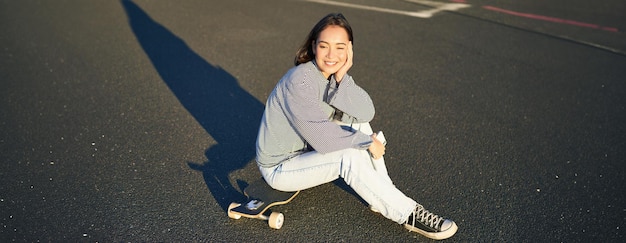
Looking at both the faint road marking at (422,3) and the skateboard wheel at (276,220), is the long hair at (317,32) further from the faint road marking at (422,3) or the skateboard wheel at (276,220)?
the faint road marking at (422,3)

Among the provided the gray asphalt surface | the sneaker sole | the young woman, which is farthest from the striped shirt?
the sneaker sole

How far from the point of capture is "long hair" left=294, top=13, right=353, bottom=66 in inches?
131

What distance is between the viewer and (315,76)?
11.2 feet

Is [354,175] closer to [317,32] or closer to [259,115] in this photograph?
[317,32]

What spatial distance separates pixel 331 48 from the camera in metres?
3.36

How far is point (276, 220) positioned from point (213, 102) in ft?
7.22

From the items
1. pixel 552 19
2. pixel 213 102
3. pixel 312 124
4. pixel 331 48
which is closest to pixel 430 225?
pixel 312 124

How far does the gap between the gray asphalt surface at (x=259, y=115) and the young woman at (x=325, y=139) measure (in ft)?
0.79

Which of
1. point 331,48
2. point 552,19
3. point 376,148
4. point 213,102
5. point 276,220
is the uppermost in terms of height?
point 331,48

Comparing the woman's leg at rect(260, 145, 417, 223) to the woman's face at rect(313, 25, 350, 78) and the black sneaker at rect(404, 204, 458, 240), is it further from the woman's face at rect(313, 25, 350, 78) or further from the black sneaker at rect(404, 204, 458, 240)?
the woman's face at rect(313, 25, 350, 78)

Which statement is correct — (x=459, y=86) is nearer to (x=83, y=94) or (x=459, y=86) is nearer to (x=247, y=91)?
(x=247, y=91)

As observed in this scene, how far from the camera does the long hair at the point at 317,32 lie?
3336mm

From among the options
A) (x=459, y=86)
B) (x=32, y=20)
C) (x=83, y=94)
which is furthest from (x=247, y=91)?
(x=32, y=20)

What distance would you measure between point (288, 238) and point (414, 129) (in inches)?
74.4
